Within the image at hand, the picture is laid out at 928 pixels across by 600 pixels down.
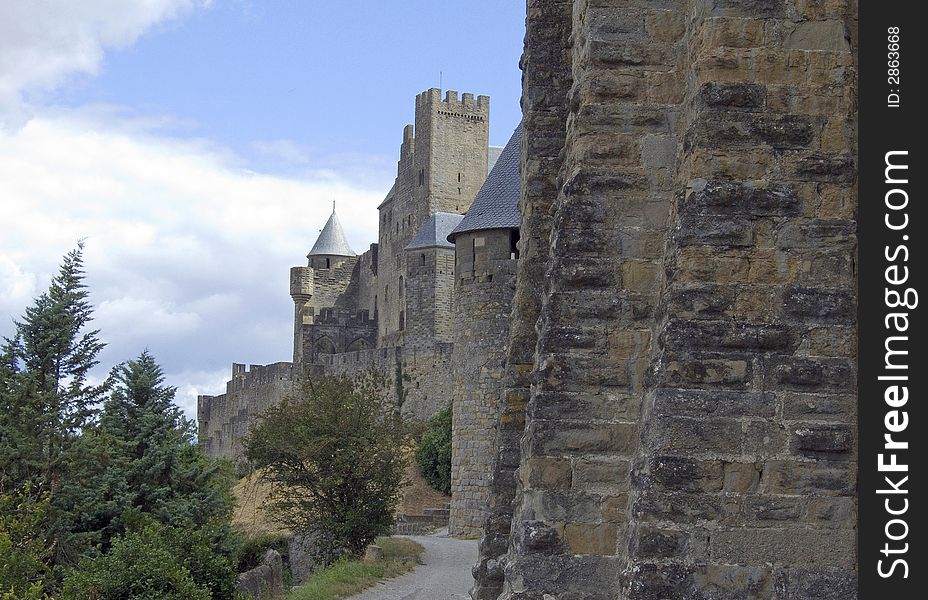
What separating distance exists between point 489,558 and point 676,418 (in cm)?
343

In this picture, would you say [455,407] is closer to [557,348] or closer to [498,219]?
[498,219]

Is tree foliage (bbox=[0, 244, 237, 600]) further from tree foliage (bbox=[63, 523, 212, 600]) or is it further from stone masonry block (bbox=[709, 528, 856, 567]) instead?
stone masonry block (bbox=[709, 528, 856, 567])

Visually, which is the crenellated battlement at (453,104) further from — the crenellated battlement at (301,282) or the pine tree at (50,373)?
the pine tree at (50,373)

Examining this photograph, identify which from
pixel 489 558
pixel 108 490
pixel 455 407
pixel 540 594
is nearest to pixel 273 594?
pixel 108 490

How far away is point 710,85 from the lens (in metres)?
5.80

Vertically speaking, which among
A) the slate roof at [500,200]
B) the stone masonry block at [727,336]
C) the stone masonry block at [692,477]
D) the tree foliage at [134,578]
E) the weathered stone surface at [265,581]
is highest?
the slate roof at [500,200]

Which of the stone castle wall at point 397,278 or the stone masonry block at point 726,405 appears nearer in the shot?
the stone masonry block at point 726,405

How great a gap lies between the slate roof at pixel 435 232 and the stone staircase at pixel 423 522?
99.4 feet

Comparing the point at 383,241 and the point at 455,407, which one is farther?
the point at 383,241

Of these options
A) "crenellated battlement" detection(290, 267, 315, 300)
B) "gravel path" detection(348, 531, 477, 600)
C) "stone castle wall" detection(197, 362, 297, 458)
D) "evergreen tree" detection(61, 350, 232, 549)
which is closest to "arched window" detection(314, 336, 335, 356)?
"stone castle wall" detection(197, 362, 297, 458)

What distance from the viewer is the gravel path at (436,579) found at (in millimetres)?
19453

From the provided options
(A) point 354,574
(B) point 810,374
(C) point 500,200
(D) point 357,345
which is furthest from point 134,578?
(D) point 357,345

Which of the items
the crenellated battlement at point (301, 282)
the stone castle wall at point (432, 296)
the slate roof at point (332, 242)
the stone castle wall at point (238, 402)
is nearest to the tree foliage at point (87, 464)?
the stone castle wall at point (238, 402)

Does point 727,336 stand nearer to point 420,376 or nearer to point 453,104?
point 420,376
